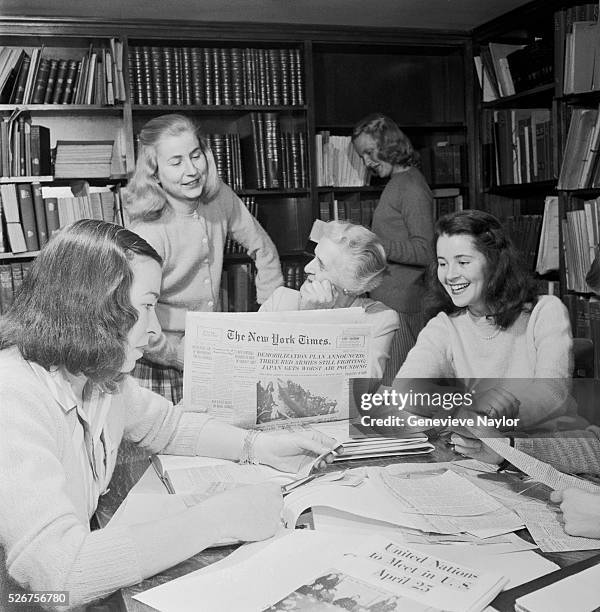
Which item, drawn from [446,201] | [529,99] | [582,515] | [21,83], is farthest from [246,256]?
[582,515]

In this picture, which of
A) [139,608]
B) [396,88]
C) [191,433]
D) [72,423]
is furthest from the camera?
[396,88]

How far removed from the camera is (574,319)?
1.73 meters

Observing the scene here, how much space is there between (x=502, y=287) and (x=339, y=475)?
29.7 inches

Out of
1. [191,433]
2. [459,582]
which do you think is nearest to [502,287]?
[191,433]

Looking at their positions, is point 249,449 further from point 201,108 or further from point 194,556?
point 201,108

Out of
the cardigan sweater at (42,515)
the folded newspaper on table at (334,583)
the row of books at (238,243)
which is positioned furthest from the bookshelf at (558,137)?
the cardigan sweater at (42,515)

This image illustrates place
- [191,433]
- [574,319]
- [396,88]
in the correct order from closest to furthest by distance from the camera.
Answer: [191,433], [396,88], [574,319]

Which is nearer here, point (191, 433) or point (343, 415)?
point (191, 433)

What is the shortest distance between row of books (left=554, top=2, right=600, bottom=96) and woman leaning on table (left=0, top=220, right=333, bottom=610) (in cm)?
94

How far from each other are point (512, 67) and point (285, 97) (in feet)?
1.70

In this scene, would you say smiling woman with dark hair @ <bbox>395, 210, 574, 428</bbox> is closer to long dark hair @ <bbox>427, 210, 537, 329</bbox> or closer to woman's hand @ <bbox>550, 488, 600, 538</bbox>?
long dark hair @ <bbox>427, 210, 537, 329</bbox>

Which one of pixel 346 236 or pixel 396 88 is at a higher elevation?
pixel 396 88

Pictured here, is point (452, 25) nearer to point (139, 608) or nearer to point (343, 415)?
point (343, 415)

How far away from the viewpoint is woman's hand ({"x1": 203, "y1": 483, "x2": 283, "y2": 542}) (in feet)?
3.10
